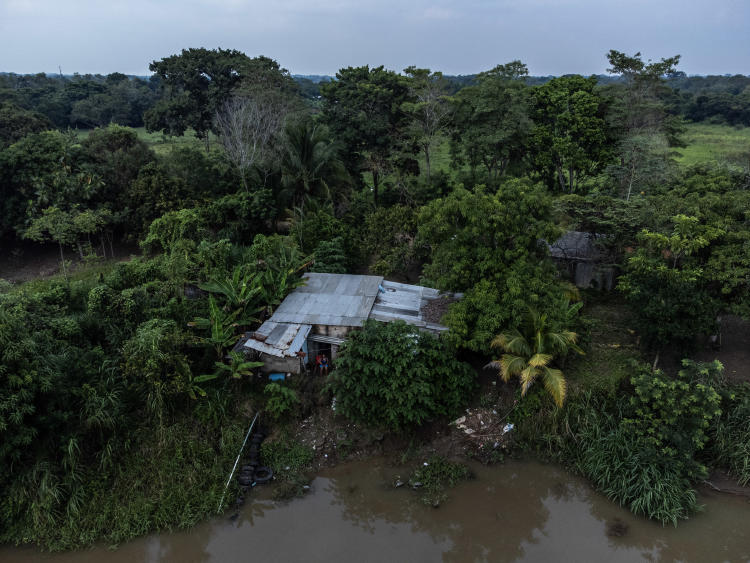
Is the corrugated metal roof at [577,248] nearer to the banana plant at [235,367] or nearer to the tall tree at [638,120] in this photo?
the tall tree at [638,120]

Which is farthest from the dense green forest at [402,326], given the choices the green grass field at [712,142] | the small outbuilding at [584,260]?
the green grass field at [712,142]

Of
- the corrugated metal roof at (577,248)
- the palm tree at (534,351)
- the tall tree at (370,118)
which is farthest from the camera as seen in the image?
the tall tree at (370,118)

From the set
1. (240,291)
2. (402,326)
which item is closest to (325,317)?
(402,326)

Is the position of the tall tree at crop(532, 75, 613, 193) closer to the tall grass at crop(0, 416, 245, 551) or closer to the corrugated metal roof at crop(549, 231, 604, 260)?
the corrugated metal roof at crop(549, 231, 604, 260)

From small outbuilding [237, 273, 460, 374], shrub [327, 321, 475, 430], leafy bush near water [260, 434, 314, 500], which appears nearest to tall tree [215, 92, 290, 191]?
small outbuilding [237, 273, 460, 374]

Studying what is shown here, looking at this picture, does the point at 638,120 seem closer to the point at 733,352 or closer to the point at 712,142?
the point at 733,352
